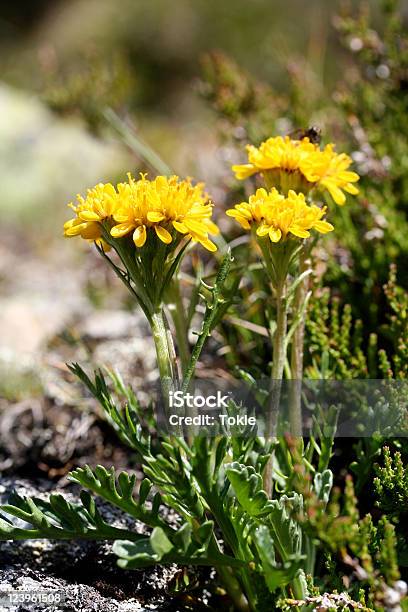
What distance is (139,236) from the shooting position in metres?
1.40

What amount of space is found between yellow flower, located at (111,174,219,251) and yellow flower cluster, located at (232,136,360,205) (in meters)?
0.27

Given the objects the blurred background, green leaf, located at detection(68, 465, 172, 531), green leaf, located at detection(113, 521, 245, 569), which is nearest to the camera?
green leaf, located at detection(113, 521, 245, 569)

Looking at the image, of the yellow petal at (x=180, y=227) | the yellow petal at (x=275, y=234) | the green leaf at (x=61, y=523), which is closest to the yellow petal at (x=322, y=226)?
the yellow petal at (x=275, y=234)

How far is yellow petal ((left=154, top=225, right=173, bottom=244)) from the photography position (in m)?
1.40

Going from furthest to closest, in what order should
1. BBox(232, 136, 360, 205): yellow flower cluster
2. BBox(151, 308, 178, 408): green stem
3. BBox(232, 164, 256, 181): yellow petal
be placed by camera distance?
BBox(232, 164, 256, 181): yellow petal, BBox(232, 136, 360, 205): yellow flower cluster, BBox(151, 308, 178, 408): green stem

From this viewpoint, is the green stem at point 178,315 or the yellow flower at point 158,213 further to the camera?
the green stem at point 178,315

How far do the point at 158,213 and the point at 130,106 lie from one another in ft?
9.65

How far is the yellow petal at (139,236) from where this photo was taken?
1.38m

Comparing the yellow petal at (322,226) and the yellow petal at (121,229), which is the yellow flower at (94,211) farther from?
the yellow petal at (322,226)

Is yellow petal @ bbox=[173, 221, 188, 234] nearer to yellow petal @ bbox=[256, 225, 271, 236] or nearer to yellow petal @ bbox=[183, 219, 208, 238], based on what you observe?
yellow petal @ bbox=[183, 219, 208, 238]

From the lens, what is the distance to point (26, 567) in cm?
170

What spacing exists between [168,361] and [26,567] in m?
0.71

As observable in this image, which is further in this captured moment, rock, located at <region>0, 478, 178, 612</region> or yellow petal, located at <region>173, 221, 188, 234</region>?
rock, located at <region>0, 478, 178, 612</region>

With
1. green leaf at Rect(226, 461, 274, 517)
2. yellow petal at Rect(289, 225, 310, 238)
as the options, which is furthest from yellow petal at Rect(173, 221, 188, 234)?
green leaf at Rect(226, 461, 274, 517)
